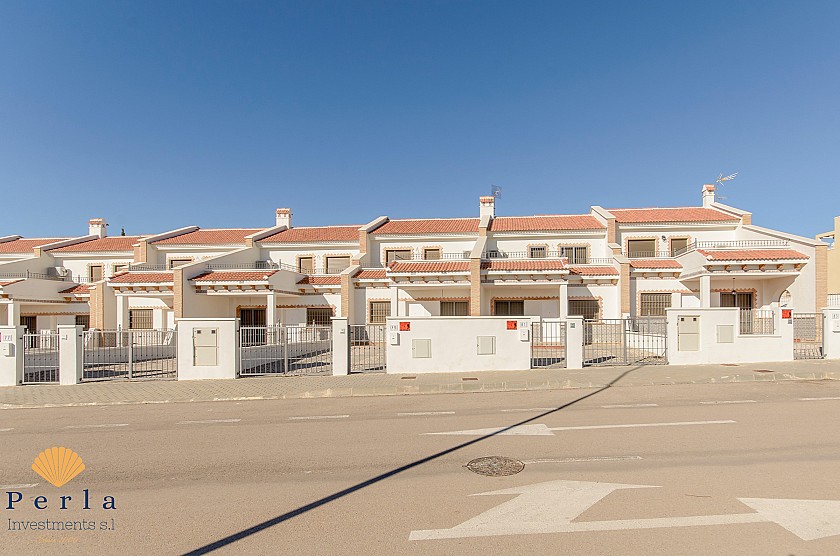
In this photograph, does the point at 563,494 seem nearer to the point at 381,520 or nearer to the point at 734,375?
the point at 381,520

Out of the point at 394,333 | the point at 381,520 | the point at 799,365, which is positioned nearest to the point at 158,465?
the point at 381,520

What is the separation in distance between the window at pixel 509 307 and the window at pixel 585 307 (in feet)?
9.62

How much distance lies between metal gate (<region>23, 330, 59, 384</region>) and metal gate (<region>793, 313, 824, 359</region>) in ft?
80.4

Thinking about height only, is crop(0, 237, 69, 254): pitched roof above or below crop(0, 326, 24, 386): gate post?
above

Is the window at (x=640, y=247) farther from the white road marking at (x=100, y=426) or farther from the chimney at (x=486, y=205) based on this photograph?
the white road marking at (x=100, y=426)

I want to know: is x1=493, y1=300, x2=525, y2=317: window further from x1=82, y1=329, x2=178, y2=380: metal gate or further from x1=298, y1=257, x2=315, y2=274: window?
x1=82, y1=329, x2=178, y2=380: metal gate

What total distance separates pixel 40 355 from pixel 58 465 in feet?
33.4

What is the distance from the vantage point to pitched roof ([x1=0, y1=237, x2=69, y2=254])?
3008 cm

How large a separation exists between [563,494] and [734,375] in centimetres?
988

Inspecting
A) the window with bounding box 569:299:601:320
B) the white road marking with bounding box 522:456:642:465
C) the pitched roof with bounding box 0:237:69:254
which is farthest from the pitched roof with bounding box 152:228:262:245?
the white road marking with bounding box 522:456:642:465

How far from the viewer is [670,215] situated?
26.6m

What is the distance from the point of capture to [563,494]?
4184mm

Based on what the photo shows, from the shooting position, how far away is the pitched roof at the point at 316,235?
28.2 m

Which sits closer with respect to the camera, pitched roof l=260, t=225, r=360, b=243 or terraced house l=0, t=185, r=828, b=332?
terraced house l=0, t=185, r=828, b=332
